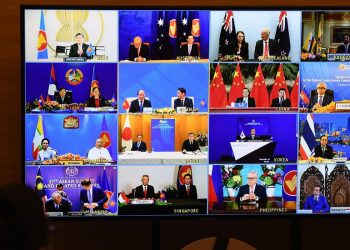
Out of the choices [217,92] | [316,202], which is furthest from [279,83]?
[316,202]

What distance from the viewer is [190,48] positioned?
275 centimetres

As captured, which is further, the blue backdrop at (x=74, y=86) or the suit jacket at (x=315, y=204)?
the suit jacket at (x=315, y=204)

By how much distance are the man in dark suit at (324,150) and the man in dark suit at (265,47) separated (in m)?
0.55

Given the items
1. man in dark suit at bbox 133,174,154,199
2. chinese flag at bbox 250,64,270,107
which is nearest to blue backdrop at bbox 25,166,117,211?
man in dark suit at bbox 133,174,154,199

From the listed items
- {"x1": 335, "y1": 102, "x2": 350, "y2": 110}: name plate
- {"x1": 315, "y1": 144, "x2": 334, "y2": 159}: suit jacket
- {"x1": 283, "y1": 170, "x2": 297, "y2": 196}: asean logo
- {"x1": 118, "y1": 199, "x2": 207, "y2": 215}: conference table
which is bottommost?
{"x1": 118, "y1": 199, "x2": 207, "y2": 215}: conference table

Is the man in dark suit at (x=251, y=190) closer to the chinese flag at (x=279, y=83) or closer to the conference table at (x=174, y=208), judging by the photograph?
the conference table at (x=174, y=208)

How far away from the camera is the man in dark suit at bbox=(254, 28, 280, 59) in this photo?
2.78m

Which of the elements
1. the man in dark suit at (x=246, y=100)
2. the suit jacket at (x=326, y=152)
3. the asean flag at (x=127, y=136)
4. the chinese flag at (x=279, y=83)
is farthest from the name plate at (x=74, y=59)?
the suit jacket at (x=326, y=152)

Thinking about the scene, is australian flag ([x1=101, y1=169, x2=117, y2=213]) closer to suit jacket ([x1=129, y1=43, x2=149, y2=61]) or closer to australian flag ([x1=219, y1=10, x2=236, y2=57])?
suit jacket ([x1=129, y1=43, x2=149, y2=61])

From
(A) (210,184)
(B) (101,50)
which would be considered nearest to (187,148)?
(A) (210,184)

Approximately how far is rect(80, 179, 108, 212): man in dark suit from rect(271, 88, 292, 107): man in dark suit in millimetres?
1083

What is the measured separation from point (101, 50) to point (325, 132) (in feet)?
4.39

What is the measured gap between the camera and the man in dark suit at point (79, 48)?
2.73 m

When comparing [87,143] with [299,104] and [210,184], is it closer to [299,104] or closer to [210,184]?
[210,184]
